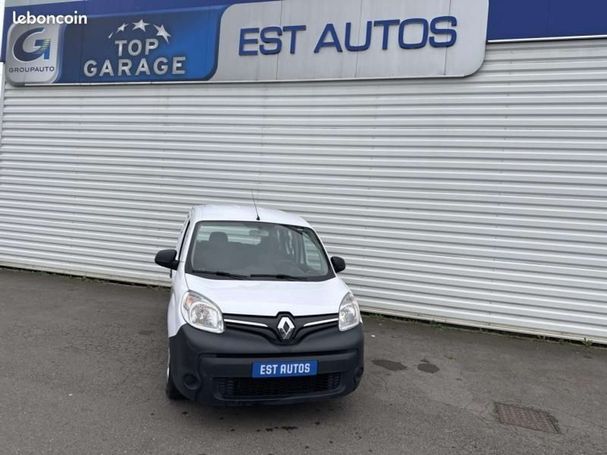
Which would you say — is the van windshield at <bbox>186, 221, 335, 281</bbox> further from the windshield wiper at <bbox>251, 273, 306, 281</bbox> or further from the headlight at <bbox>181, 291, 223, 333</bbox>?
the headlight at <bbox>181, 291, 223, 333</bbox>

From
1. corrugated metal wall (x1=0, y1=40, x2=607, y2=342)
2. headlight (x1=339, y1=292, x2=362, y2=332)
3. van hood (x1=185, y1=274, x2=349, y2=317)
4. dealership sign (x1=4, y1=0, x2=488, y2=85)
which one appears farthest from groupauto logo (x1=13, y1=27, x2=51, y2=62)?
headlight (x1=339, y1=292, x2=362, y2=332)

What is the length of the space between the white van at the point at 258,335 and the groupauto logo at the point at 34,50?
7.55m

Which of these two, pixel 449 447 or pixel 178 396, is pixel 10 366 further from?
pixel 449 447

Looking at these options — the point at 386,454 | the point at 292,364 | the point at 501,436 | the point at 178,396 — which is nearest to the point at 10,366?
the point at 178,396

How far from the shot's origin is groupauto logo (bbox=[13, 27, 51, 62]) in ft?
31.4

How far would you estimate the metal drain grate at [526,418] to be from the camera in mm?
4035

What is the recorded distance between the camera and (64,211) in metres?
9.45

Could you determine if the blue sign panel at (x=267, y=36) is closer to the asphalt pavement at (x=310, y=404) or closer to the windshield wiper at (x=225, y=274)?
the asphalt pavement at (x=310, y=404)

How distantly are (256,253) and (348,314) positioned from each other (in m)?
1.13

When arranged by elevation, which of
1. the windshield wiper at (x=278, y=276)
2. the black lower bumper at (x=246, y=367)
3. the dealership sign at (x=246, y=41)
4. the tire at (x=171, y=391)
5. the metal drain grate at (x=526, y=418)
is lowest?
the metal drain grate at (x=526, y=418)

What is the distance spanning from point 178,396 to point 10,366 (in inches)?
73.3

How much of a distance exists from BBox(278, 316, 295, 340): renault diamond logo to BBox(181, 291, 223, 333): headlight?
441 millimetres

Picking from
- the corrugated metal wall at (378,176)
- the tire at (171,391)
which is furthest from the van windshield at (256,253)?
the corrugated metal wall at (378,176)

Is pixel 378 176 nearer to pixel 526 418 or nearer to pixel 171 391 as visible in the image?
pixel 526 418
